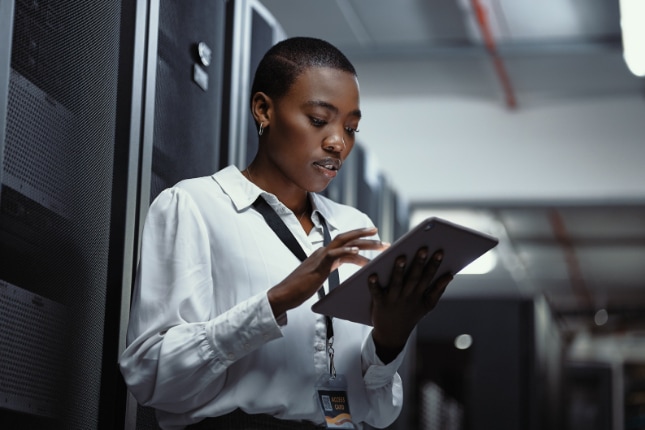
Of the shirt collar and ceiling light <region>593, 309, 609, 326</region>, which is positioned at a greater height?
ceiling light <region>593, 309, 609, 326</region>

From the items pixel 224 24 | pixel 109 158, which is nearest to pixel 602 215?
pixel 224 24

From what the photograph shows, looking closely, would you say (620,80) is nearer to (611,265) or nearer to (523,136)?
(523,136)

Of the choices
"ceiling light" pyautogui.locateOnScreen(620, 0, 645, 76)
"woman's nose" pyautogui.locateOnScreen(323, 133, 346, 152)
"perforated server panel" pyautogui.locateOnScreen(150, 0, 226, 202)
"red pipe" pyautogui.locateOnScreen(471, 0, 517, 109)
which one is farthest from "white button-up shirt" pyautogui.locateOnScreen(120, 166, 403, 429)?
"red pipe" pyautogui.locateOnScreen(471, 0, 517, 109)

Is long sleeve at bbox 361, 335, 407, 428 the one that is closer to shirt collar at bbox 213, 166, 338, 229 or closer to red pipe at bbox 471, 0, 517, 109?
shirt collar at bbox 213, 166, 338, 229

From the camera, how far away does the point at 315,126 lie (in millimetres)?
1673

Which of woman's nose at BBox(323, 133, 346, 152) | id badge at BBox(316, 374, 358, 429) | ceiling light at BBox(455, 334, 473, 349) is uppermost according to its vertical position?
ceiling light at BBox(455, 334, 473, 349)

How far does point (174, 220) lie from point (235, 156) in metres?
0.89

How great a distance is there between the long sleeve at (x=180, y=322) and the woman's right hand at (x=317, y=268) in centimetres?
3

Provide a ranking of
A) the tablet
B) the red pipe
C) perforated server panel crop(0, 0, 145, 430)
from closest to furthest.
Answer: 1. the tablet
2. perforated server panel crop(0, 0, 145, 430)
3. the red pipe

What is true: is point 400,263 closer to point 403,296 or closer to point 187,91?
point 403,296

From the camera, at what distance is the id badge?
1.51 m

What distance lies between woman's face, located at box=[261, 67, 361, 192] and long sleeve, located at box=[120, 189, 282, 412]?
0.18m

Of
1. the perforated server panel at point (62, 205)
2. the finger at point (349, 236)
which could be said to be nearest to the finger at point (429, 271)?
the finger at point (349, 236)

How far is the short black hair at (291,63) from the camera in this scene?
5.65 ft
